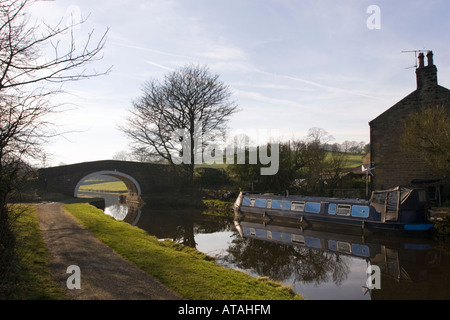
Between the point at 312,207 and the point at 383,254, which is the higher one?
the point at 312,207

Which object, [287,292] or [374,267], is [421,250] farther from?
[287,292]

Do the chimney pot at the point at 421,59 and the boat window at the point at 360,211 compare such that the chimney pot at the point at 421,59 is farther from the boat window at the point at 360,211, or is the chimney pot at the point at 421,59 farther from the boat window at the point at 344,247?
the boat window at the point at 344,247

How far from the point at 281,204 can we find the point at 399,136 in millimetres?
7073

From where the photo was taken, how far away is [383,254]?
9.74 metres

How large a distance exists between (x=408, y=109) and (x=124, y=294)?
652 inches

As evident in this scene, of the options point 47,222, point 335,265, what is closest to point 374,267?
point 335,265

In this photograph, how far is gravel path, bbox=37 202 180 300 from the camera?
4.71 metres

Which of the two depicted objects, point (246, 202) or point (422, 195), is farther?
point (246, 202)

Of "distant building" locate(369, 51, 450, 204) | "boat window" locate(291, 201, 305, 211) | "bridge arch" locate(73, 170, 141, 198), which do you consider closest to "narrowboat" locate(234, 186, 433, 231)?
"boat window" locate(291, 201, 305, 211)

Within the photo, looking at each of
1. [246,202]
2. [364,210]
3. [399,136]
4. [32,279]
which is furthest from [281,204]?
[32,279]

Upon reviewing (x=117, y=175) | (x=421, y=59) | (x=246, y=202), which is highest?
(x=421, y=59)

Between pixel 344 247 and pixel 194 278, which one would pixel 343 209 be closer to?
pixel 344 247

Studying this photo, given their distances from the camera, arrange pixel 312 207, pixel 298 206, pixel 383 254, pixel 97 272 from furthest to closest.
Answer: pixel 298 206
pixel 312 207
pixel 383 254
pixel 97 272

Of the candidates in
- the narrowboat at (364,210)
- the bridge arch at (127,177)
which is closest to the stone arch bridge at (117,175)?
the bridge arch at (127,177)
